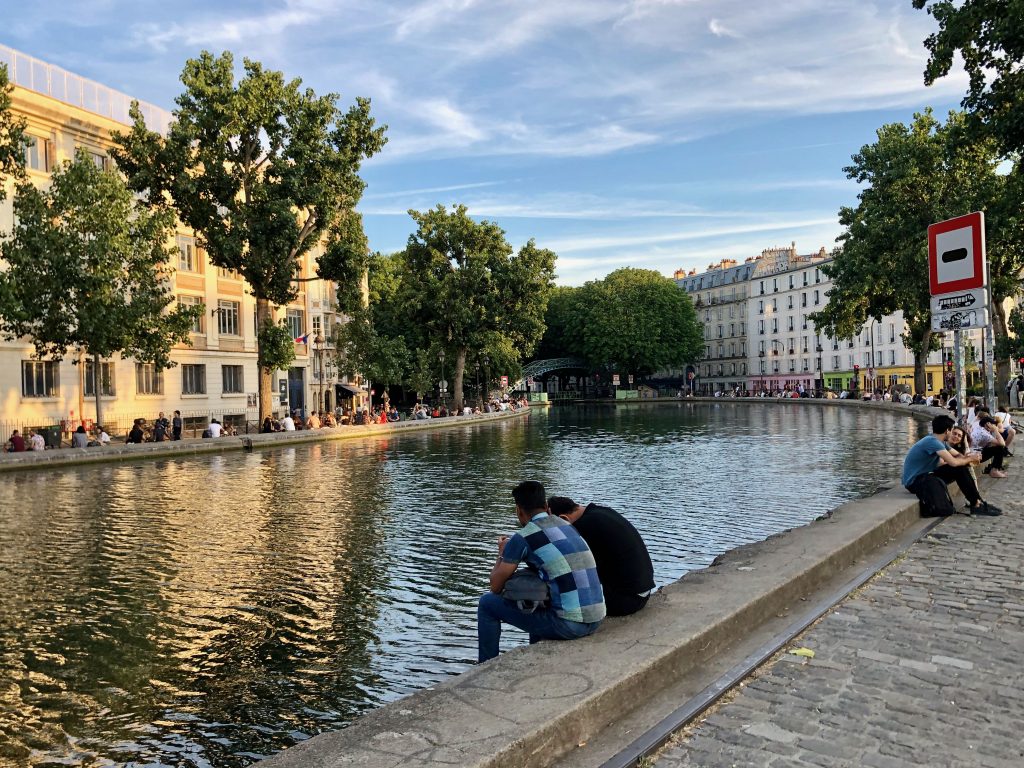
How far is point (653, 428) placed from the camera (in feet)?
134

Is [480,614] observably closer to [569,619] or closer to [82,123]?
[569,619]

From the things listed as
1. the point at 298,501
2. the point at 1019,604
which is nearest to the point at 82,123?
the point at 298,501

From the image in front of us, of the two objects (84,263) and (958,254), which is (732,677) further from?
(84,263)

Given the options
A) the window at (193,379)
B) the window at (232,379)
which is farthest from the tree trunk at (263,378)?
the window at (232,379)

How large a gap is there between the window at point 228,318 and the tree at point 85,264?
1297cm

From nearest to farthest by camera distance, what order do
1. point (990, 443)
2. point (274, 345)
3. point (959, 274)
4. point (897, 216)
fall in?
point (959, 274)
point (990, 443)
point (274, 345)
point (897, 216)

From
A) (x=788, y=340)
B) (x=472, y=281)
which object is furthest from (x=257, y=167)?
(x=788, y=340)

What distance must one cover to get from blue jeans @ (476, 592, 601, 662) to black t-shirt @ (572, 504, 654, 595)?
0.41m

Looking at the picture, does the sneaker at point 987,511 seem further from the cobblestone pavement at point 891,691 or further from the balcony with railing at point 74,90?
the balcony with railing at point 74,90

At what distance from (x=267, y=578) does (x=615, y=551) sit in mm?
5261

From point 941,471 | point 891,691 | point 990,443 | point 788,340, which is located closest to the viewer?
point 891,691

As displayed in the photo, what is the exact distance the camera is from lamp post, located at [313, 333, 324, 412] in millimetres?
56000

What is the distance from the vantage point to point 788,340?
116m

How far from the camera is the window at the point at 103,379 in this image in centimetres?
3719
